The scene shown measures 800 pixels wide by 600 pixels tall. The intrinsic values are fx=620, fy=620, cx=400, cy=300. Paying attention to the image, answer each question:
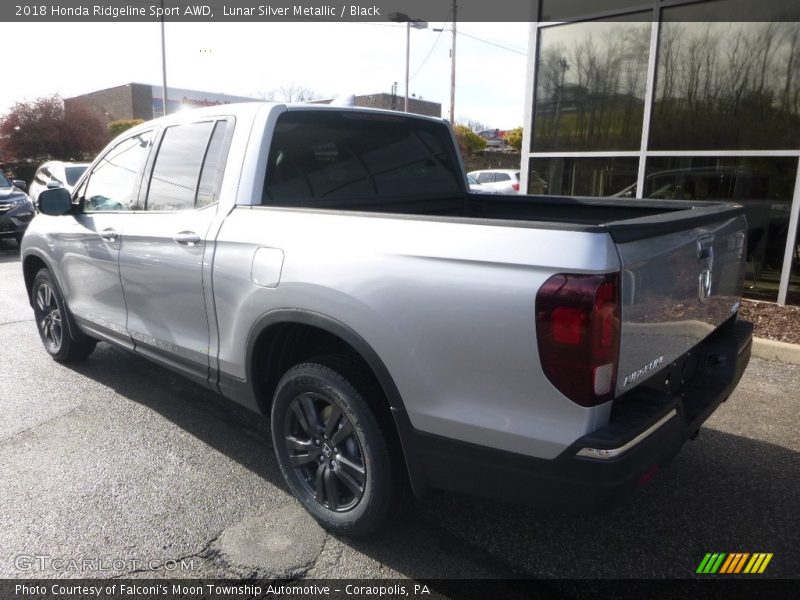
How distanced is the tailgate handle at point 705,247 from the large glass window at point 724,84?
5248 millimetres

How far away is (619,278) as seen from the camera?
1938mm

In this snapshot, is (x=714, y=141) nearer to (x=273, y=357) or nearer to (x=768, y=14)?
(x=768, y=14)

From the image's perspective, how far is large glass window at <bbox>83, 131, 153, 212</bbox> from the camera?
3953 mm

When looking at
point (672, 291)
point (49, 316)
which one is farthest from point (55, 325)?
point (672, 291)

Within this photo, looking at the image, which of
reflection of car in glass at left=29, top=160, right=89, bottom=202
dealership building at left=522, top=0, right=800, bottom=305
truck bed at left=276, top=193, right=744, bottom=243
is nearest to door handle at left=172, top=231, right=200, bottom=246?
truck bed at left=276, top=193, right=744, bottom=243

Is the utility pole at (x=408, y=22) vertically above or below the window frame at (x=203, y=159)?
above

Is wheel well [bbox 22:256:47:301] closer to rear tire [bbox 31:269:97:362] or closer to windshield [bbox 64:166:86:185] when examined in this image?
rear tire [bbox 31:269:97:362]

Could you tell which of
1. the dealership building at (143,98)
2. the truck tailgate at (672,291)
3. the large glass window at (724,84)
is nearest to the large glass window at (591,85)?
the large glass window at (724,84)

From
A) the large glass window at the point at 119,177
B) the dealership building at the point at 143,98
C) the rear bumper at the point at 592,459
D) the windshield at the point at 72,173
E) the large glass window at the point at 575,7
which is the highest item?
the dealership building at the point at 143,98

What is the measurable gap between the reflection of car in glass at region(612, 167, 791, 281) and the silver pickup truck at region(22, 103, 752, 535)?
445 centimetres

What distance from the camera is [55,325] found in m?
5.05

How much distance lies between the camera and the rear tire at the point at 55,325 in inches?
189

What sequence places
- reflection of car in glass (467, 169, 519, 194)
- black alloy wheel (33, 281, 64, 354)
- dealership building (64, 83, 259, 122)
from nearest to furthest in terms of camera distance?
1. black alloy wheel (33, 281, 64, 354)
2. reflection of car in glass (467, 169, 519, 194)
3. dealership building (64, 83, 259, 122)

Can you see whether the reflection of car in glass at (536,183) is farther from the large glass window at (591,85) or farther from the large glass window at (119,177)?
the large glass window at (119,177)
